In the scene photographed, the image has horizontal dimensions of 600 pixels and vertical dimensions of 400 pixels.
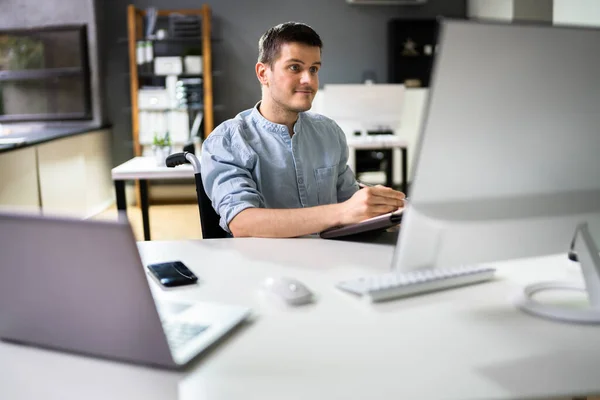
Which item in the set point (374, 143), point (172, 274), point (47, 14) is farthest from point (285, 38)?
point (47, 14)

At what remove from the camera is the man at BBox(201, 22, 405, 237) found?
69.7 inches

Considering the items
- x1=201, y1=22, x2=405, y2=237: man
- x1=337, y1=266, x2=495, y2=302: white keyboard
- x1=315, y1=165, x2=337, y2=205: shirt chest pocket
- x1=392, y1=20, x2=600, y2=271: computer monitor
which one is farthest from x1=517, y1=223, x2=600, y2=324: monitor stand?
x1=315, y1=165, x2=337, y2=205: shirt chest pocket

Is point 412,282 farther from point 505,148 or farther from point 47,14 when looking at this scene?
point 47,14

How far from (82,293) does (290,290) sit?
16.0 inches

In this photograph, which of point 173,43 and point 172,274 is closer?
point 172,274

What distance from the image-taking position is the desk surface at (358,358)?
0.79 m

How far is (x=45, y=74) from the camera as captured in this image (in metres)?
6.16

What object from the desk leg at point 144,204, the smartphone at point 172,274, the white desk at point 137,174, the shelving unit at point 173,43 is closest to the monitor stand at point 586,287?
the smartphone at point 172,274

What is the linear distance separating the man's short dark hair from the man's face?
0.01 meters

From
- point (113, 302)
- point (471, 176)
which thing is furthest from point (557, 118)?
point (113, 302)

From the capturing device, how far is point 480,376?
808 millimetres

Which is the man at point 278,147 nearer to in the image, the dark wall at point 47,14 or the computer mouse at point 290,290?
the computer mouse at point 290,290

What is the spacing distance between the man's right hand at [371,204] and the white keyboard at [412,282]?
0.31 metres

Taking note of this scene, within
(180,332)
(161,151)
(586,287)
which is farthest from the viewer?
(161,151)
